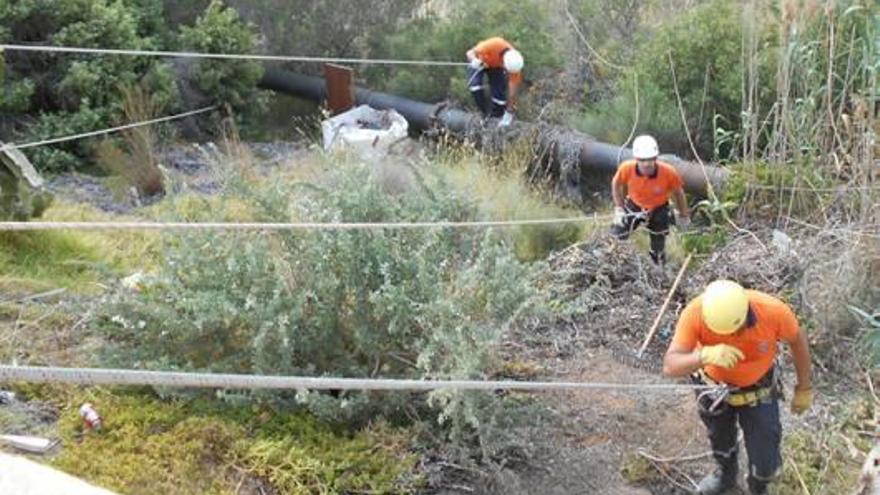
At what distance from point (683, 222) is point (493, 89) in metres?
4.09

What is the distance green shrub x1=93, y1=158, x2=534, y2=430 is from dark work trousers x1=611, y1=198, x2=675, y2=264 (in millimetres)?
2383

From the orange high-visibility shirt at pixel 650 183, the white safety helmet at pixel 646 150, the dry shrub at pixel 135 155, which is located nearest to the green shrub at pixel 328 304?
the white safety helmet at pixel 646 150

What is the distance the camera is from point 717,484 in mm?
4551

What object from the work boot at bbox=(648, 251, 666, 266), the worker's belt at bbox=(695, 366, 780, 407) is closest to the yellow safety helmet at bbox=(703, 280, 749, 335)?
the worker's belt at bbox=(695, 366, 780, 407)

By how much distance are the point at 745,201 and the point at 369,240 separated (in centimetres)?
346

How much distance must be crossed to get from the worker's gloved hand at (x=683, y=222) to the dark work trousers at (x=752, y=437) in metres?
2.87

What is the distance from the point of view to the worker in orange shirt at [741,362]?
4.02 m

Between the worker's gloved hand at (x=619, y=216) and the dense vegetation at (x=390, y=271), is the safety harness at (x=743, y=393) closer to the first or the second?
the dense vegetation at (x=390, y=271)

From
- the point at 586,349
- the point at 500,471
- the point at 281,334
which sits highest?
the point at 281,334

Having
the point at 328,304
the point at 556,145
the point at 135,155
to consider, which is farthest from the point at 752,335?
the point at 135,155

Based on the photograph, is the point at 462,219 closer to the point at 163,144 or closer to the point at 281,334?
the point at 281,334

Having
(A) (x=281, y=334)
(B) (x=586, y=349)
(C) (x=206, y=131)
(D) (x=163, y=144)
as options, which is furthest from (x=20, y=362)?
(C) (x=206, y=131)

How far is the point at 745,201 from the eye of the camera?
23.8 feet

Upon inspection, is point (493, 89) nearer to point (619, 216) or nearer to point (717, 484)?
point (619, 216)
